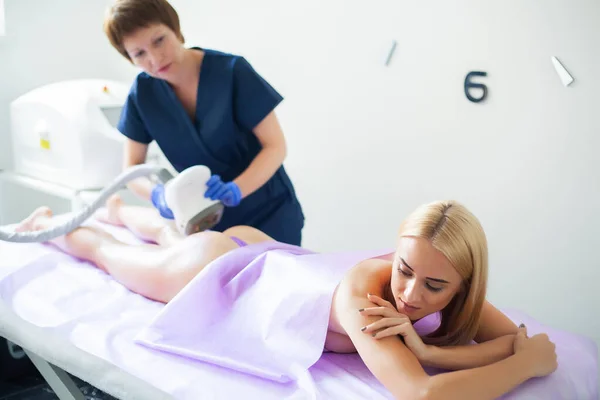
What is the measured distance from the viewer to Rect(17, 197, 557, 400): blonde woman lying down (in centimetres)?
114

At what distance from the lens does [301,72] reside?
8.15 ft

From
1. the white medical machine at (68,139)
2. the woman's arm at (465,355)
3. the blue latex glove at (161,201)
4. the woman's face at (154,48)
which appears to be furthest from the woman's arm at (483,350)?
the white medical machine at (68,139)

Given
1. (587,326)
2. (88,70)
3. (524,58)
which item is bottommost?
(587,326)

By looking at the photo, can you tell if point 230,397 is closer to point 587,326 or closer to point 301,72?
point 587,326

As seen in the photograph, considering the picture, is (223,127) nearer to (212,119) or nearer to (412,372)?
(212,119)

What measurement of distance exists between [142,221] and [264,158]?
443 millimetres

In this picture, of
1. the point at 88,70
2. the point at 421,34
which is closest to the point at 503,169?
the point at 421,34

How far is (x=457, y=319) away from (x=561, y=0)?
3.49 ft

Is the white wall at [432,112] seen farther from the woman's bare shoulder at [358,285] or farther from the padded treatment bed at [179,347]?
the woman's bare shoulder at [358,285]

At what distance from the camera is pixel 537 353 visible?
1247mm

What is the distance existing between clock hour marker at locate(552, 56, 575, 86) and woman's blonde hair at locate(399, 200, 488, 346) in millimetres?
853

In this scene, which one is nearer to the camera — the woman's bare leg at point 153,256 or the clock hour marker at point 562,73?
the woman's bare leg at point 153,256

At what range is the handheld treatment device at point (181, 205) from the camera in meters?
1.64

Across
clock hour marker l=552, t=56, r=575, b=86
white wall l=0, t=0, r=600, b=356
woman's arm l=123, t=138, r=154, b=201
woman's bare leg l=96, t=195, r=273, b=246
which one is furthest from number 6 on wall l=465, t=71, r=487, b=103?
woman's arm l=123, t=138, r=154, b=201
